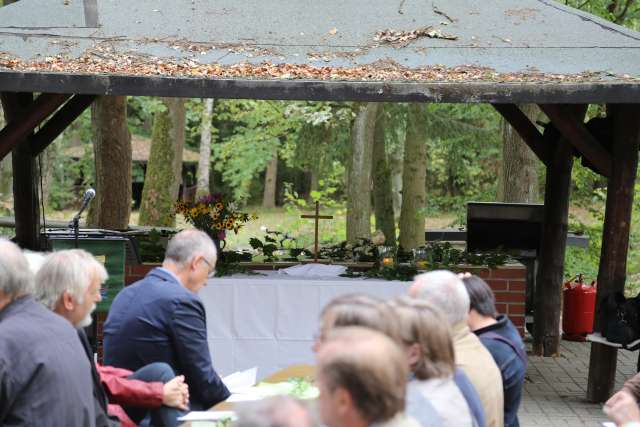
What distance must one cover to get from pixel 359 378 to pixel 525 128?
9.43 m

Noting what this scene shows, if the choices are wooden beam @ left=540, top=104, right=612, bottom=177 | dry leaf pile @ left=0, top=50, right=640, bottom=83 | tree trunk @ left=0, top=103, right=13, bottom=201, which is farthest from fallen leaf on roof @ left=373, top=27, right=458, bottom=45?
tree trunk @ left=0, top=103, right=13, bottom=201

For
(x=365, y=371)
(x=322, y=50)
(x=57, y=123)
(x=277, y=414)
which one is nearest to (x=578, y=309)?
(x=322, y=50)

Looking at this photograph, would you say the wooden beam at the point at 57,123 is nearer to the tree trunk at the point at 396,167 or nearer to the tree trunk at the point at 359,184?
the tree trunk at the point at 359,184

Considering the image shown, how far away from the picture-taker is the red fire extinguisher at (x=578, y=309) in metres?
12.5

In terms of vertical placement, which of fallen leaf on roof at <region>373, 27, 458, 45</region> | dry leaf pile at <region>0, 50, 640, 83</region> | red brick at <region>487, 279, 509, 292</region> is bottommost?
red brick at <region>487, 279, 509, 292</region>

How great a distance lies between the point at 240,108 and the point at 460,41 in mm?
24449

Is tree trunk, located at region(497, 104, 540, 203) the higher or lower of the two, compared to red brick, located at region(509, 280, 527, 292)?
higher

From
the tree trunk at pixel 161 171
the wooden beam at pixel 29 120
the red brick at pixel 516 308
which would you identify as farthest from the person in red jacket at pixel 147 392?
the tree trunk at pixel 161 171

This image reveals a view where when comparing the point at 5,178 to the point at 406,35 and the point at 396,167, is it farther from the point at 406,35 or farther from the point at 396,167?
the point at 406,35

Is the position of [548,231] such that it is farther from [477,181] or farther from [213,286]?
[477,181]

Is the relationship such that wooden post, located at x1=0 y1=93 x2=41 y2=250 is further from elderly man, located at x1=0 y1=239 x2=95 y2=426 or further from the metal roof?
elderly man, located at x1=0 y1=239 x2=95 y2=426

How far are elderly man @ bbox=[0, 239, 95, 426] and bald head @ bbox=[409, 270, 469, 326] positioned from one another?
1.39 meters

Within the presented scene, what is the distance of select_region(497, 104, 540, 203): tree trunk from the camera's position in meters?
15.9

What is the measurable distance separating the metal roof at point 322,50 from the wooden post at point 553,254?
2.03m
